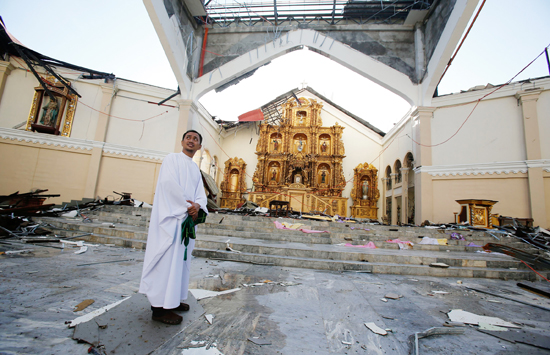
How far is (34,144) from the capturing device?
964 cm

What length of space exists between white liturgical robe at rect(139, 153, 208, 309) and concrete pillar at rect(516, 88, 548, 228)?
10.1 meters

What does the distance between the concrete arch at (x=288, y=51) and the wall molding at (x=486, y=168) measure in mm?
3505

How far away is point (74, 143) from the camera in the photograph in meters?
9.93

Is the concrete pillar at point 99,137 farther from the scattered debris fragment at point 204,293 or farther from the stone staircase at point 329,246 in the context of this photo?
the scattered debris fragment at point 204,293

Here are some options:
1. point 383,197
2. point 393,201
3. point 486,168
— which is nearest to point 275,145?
point 383,197

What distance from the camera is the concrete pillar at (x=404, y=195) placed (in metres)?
11.0

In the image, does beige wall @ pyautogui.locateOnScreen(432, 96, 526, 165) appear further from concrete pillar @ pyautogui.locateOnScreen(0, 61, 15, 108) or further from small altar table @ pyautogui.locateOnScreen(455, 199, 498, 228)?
concrete pillar @ pyautogui.locateOnScreen(0, 61, 15, 108)

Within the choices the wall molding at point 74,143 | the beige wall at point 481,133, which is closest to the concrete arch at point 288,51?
the beige wall at point 481,133

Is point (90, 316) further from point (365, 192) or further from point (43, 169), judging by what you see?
point (365, 192)

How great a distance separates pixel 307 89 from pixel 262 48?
646 centimetres

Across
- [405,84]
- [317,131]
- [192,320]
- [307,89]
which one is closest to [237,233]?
[192,320]

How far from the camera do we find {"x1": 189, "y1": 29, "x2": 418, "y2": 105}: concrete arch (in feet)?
34.2

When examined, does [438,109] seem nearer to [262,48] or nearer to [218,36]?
[262,48]

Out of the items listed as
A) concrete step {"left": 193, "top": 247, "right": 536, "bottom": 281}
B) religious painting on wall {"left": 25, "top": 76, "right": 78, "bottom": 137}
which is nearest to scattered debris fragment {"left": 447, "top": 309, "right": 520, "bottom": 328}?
concrete step {"left": 193, "top": 247, "right": 536, "bottom": 281}
